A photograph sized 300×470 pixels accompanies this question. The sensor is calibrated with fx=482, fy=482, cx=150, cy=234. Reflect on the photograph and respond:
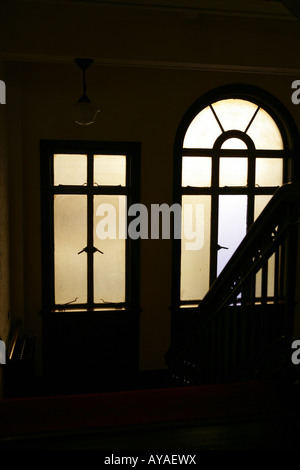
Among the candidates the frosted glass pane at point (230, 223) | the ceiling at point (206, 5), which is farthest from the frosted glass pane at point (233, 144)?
the ceiling at point (206, 5)

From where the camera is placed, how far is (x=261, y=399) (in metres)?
2.00

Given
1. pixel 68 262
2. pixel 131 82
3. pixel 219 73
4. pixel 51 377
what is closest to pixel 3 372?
pixel 51 377

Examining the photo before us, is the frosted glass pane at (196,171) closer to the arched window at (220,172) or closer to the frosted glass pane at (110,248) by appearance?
the arched window at (220,172)

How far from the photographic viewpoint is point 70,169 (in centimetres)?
521

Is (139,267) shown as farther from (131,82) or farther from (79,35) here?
(79,35)

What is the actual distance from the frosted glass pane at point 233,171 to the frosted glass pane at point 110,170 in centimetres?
113

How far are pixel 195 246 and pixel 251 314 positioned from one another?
9.97 feet

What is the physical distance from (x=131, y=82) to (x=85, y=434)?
418 cm

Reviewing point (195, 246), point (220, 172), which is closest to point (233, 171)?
point (220, 172)

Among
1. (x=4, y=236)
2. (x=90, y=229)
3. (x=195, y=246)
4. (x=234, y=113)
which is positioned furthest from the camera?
(x=195, y=246)

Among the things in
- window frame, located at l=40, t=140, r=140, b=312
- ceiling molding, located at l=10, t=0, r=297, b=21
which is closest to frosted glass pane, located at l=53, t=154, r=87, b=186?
window frame, located at l=40, t=140, r=140, b=312

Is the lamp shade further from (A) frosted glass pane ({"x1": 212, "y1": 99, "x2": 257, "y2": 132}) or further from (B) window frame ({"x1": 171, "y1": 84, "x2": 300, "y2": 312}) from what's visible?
(A) frosted glass pane ({"x1": 212, "y1": 99, "x2": 257, "y2": 132})

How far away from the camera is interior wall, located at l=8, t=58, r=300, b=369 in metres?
5.03

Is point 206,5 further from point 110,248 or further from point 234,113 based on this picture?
point 110,248
